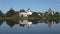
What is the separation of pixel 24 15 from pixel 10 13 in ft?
15.7

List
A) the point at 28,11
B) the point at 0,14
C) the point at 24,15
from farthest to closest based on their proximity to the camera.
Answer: the point at 28,11, the point at 24,15, the point at 0,14

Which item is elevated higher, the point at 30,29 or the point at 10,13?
the point at 30,29

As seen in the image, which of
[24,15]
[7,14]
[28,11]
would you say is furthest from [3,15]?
[28,11]

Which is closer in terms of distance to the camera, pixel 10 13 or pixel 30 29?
pixel 30 29

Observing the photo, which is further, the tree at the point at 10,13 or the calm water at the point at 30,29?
the tree at the point at 10,13

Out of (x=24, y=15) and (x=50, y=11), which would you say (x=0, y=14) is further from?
(x=50, y=11)

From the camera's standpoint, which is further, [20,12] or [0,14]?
[20,12]

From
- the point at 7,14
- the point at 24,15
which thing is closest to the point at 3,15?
the point at 7,14

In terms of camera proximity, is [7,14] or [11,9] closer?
[7,14]

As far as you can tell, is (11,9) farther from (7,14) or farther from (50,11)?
(50,11)

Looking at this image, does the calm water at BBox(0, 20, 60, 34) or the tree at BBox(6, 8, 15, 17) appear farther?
the tree at BBox(6, 8, 15, 17)

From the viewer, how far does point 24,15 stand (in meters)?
62.2

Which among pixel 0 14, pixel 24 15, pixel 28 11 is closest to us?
pixel 0 14

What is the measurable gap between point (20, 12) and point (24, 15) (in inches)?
139
